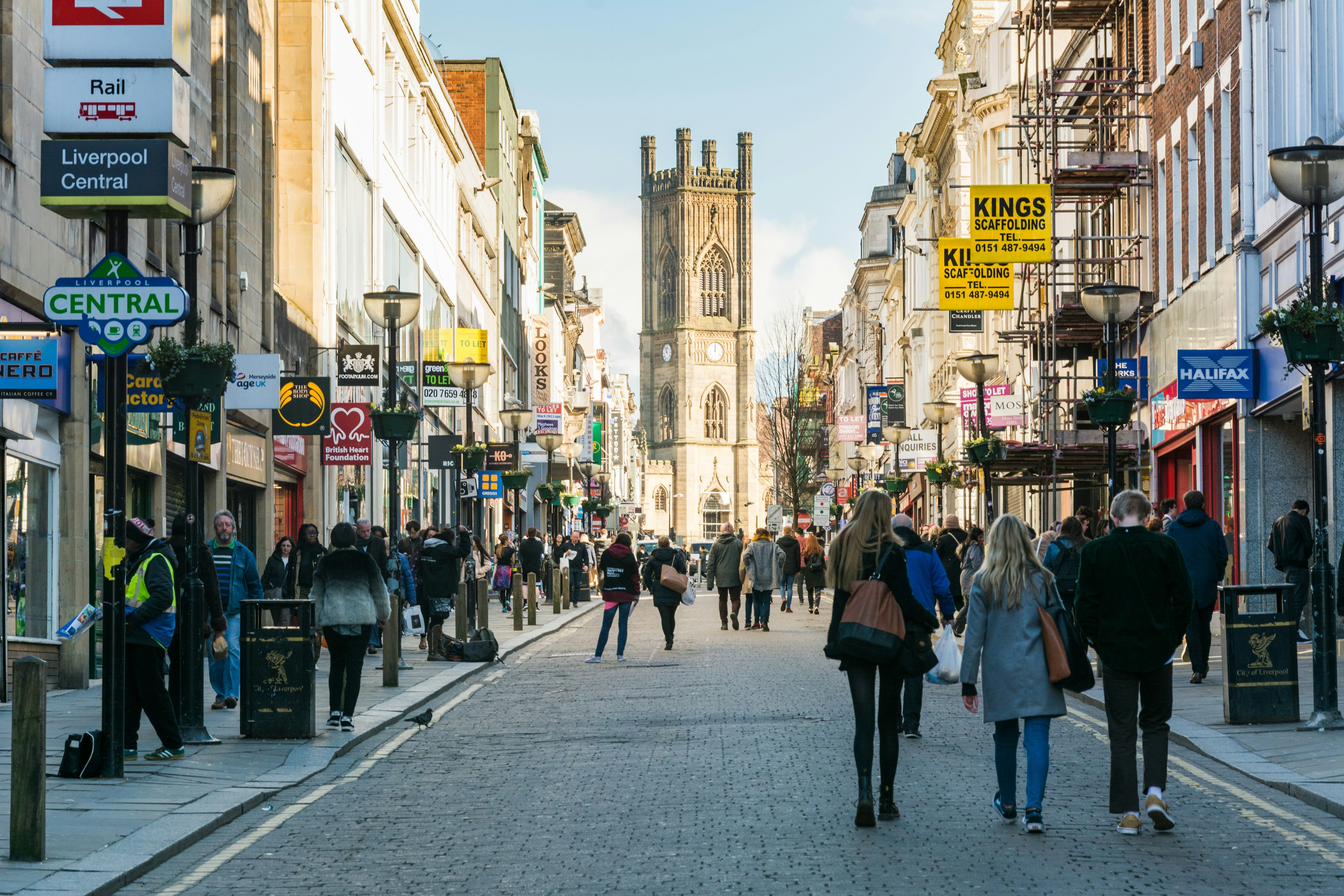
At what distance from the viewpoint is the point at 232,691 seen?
50.7 ft

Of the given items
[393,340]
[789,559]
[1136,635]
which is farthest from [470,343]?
[1136,635]

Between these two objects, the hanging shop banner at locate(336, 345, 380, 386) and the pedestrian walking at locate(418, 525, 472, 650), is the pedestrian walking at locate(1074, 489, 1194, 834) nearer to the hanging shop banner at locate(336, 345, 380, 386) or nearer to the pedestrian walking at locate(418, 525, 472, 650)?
the pedestrian walking at locate(418, 525, 472, 650)

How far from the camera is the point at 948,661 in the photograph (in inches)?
378

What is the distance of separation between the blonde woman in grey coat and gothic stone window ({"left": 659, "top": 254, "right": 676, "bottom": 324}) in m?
147

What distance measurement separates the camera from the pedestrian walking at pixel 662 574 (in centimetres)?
2231

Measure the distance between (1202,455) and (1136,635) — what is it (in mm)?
18963

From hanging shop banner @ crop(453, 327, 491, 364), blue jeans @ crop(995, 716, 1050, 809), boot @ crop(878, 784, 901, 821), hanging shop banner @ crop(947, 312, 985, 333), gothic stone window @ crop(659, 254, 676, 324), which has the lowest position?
boot @ crop(878, 784, 901, 821)

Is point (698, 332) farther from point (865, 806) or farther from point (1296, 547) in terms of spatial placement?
point (865, 806)

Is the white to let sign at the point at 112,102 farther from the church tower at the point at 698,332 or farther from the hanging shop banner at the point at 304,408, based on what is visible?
the church tower at the point at 698,332


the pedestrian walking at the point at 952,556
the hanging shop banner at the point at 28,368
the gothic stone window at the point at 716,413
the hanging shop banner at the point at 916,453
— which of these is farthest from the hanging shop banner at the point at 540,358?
the gothic stone window at the point at 716,413

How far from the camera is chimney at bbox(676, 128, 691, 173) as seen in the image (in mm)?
157250

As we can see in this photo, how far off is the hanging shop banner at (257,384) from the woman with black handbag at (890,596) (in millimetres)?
11613

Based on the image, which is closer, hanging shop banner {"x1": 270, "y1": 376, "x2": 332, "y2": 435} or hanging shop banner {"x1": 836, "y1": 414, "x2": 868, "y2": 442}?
hanging shop banner {"x1": 270, "y1": 376, "x2": 332, "y2": 435}

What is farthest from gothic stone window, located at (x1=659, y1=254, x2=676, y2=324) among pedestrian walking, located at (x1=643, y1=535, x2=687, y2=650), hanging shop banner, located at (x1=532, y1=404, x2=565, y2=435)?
pedestrian walking, located at (x1=643, y1=535, x2=687, y2=650)
